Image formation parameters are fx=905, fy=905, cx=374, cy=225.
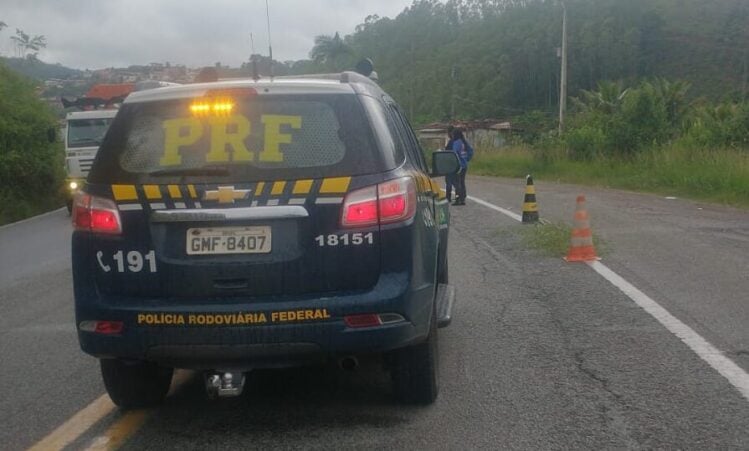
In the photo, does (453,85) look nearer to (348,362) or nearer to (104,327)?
(348,362)

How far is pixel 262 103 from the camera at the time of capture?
4.55m

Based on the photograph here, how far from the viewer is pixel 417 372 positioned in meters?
4.93

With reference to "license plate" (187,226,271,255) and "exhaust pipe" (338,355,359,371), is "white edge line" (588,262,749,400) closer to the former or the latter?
"exhaust pipe" (338,355,359,371)

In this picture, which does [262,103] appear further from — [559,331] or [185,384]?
[559,331]

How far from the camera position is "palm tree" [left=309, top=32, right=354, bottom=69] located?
6469 cm

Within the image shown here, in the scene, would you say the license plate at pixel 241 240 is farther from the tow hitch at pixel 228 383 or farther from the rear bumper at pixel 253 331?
the tow hitch at pixel 228 383

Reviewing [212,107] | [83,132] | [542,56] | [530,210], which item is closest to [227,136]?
[212,107]

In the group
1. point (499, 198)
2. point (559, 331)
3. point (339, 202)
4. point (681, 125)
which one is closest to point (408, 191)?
point (339, 202)

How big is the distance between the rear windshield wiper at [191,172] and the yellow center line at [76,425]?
1470 millimetres

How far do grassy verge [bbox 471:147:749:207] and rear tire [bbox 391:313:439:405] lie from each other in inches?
549

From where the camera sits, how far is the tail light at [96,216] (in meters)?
4.42

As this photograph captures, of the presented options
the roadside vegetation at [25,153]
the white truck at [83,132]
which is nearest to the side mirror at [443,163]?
the white truck at [83,132]

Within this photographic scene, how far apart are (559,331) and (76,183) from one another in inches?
604

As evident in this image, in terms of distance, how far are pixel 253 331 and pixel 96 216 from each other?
0.98 meters
